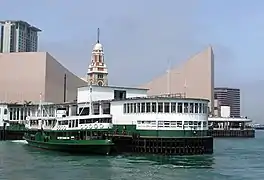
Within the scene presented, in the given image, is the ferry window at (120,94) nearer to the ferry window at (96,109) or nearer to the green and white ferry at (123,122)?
the green and white ferry at (123,122)

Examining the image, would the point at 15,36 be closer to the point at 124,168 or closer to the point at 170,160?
the point at 170,160

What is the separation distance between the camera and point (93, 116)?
43594mm

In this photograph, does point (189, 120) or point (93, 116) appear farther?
point (93, 116)

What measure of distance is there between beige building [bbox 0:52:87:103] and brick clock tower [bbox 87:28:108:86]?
830 inches

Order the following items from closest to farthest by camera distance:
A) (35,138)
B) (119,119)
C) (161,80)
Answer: (119,119) → (35,138) → (161,80)

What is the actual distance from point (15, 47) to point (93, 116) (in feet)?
380

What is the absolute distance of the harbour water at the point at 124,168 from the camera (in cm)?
2681

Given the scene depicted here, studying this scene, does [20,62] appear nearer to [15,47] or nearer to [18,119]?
[18,119]

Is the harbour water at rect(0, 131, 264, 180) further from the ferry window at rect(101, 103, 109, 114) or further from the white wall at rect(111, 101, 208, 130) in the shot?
the ferry window at rect(101, 103, 109, 114)

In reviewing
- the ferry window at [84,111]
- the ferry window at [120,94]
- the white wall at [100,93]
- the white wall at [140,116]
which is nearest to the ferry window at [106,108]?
the white wall at [140,116]

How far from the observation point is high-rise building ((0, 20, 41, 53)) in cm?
14975

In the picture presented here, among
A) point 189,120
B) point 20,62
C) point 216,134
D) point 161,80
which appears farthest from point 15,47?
point 189,120

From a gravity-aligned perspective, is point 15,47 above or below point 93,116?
above

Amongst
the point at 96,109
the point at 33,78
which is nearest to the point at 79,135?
the point at 96,109
